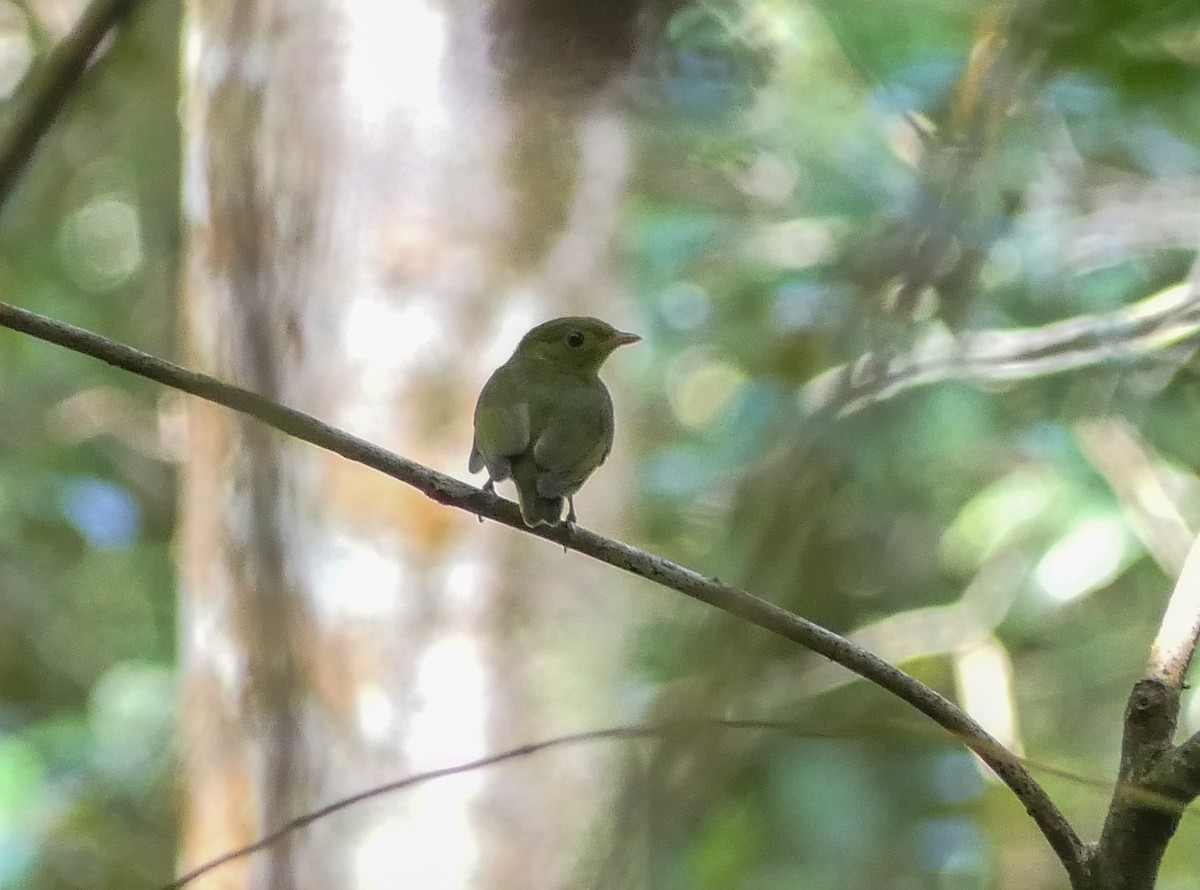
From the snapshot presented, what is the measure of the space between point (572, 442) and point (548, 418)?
124mm

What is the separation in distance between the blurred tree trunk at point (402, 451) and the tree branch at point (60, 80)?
157 cm

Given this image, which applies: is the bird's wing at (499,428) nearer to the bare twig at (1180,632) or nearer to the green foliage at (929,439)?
the green foliage at (929,439)

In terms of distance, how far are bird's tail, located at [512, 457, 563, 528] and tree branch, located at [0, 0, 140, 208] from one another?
134cm

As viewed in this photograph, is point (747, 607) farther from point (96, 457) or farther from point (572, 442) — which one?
point (96, 457)

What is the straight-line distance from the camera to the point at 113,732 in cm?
405

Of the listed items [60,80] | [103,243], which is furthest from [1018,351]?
[103,243]

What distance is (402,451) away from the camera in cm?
278

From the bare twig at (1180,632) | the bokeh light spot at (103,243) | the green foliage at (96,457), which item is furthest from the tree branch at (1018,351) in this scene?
the bokeh light spot at (103,243)

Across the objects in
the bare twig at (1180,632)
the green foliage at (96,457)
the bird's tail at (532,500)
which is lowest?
the bare twig at (1180,632)

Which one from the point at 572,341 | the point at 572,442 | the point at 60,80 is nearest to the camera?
the point at 60,80

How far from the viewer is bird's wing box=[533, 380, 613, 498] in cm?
221

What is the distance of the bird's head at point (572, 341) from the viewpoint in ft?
9.43

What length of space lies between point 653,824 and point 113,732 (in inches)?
138

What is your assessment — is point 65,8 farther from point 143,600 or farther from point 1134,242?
point 1134,242
